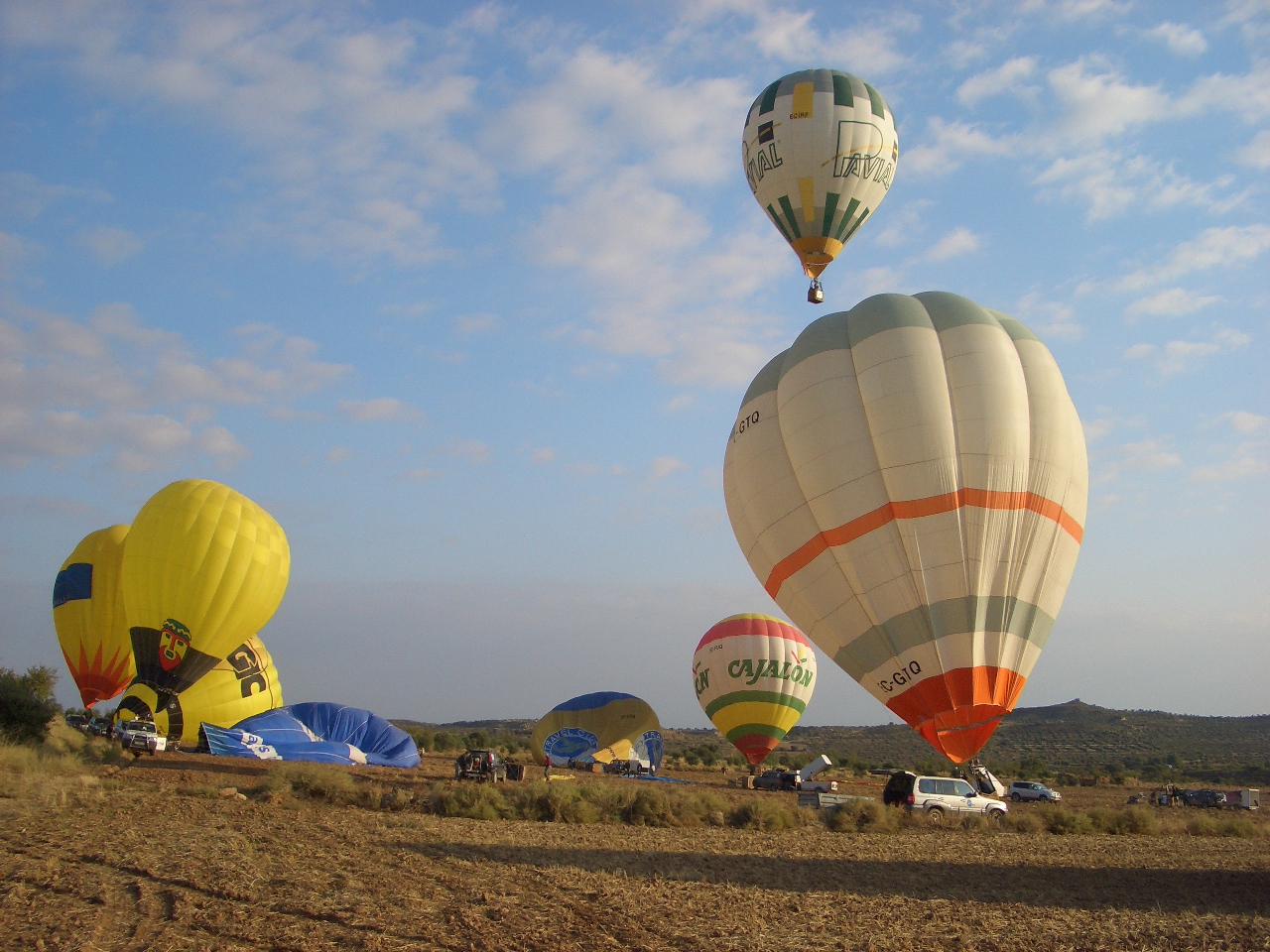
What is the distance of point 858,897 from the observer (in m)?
9.76

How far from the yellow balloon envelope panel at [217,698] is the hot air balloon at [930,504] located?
1411 cm

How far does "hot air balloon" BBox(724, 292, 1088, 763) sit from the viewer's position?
14.5 metres

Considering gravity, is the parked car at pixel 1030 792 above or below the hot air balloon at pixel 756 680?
below

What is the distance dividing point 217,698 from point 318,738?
8.94 feet

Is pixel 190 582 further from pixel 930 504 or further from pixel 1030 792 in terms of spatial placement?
pixel 1030 792

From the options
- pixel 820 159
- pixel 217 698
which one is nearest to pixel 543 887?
pixel 820 159

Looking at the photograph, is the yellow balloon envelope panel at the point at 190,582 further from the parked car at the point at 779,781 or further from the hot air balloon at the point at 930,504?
the parked car at the point at 779,781

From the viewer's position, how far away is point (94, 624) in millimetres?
26047

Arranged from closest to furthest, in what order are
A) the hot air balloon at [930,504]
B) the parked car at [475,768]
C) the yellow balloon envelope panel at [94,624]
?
the hot air balloon at [930,504] → the parked car at [475,768] → the yellow balloon envelope panel at [94,624]

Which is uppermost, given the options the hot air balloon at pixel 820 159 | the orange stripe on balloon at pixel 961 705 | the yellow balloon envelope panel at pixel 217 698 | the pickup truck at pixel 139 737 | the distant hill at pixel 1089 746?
the hot air balloon at pixel 820 159

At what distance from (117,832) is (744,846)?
8.03 metres

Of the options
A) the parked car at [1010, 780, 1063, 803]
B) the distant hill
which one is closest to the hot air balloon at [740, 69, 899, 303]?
the parked car at [1010, 780, 1063, 803]

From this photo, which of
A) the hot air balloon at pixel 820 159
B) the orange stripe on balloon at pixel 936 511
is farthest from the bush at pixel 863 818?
the hot air balloon at pixel 820 159

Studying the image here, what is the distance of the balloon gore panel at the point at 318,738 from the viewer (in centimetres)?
2250
